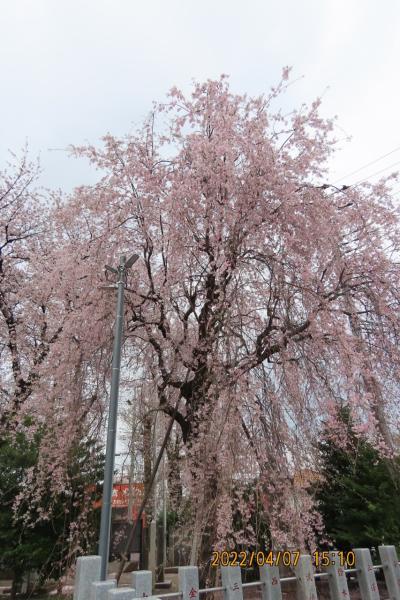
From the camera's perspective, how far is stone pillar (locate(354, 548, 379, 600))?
470 cm

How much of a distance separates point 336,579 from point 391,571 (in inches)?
45.4

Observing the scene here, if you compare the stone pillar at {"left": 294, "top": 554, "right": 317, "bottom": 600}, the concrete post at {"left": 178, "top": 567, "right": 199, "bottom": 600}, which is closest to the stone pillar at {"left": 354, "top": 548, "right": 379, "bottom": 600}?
the stone pillar at {"left": 294, "top": 554, "right": 317, "bottom": 600}

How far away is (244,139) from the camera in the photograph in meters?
6.72

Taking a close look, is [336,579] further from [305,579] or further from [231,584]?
[231,584]

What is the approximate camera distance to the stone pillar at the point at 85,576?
3244mm

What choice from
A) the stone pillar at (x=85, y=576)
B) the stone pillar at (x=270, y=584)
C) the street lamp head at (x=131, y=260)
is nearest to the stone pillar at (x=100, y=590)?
the stone pillar at (x=85, y=576)

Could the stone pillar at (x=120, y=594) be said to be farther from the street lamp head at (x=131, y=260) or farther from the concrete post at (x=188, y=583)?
the street lamp head at (x=131, y=260)

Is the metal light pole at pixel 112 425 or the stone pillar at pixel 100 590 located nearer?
the stone pillar at pixel 100 590

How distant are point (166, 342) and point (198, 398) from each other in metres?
1.03

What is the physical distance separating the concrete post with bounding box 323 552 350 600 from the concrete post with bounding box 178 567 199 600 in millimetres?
1736

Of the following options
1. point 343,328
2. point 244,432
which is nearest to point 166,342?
point 244,432
